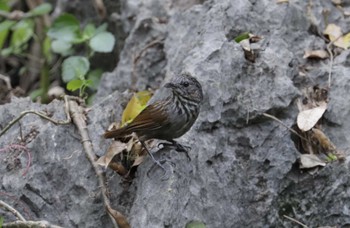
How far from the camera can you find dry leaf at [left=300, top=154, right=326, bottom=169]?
186 inches

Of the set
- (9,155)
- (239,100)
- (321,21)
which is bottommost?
(321,21)

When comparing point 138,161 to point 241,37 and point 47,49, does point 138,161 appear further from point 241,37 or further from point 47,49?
point 47,49

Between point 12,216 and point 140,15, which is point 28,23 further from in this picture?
point 12,216

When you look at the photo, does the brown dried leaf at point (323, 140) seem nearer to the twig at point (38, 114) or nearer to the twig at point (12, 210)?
the twig at point (38, 114)

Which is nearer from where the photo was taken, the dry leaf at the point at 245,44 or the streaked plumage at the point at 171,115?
the streaked plumage at the point at 171,115

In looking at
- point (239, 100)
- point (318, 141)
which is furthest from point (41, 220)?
point (318, 141)

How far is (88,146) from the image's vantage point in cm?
470

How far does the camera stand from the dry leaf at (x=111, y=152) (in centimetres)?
444

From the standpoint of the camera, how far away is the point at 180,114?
4359 millimetres

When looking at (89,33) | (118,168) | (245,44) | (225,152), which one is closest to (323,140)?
(225,152)

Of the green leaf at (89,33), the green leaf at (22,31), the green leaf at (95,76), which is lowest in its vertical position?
the green leaf at (95,76)

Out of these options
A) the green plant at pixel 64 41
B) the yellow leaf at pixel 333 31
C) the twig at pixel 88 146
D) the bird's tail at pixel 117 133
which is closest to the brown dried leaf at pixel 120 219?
the twig at pixel 88 146

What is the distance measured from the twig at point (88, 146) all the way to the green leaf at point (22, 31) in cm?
238

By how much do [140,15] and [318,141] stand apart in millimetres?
2410
